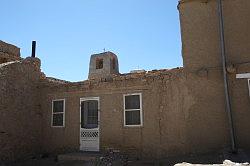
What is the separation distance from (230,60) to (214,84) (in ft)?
3.97

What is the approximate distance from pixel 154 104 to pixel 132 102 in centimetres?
122

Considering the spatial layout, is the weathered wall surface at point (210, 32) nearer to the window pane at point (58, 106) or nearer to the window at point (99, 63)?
the window pane at point (58, 106)

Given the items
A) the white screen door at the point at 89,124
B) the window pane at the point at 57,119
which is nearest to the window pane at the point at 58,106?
the window pane at the point at 57,119

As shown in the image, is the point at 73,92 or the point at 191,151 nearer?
the point at 191,151

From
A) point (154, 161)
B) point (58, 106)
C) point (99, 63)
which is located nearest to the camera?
point (154, 161)

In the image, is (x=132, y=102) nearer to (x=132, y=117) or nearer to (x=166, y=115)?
(x=132, y=117)

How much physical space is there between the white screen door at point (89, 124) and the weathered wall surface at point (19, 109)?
305 cm

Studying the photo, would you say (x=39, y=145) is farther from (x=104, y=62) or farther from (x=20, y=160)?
(x=104, y=62)

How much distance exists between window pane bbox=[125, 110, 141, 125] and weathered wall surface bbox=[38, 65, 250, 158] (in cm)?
28

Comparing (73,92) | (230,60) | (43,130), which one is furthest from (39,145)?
(230,60)

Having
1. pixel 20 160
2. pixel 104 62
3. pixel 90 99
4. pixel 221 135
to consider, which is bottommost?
pixel 20 160

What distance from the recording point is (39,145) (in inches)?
615

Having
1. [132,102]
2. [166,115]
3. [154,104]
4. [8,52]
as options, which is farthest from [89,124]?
[8,52]

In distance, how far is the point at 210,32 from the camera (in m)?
11.9
